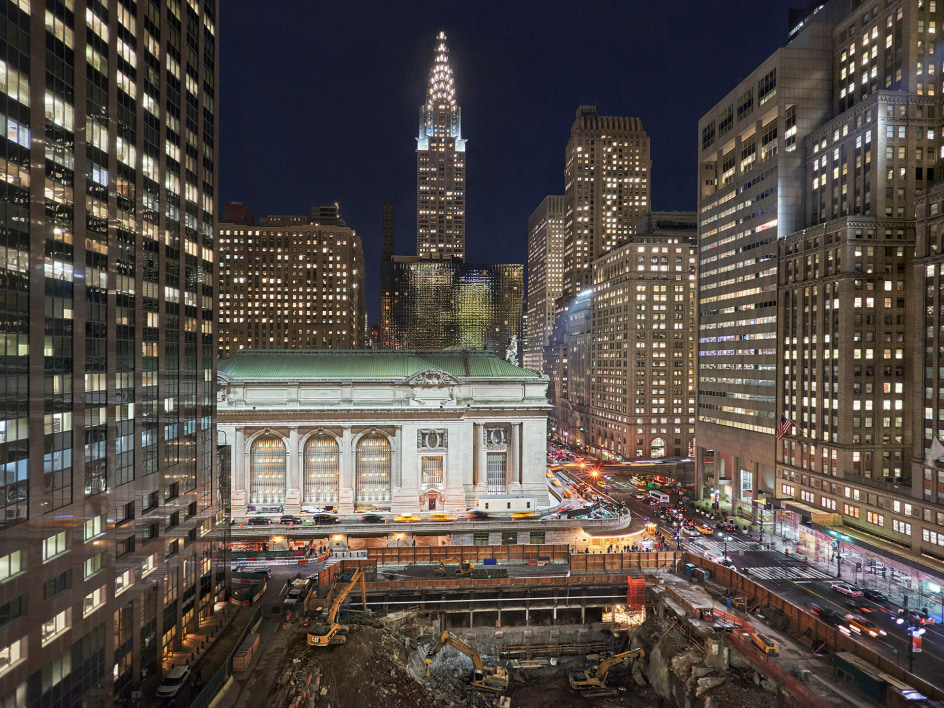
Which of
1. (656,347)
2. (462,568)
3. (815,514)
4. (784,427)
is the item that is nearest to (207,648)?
(462,568)

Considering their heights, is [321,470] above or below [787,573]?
above

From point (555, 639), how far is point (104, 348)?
54.2 m

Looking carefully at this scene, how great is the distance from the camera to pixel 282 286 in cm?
19350

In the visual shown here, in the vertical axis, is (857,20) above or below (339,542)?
above

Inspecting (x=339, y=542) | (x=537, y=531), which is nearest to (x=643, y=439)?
(x=537, y=531)

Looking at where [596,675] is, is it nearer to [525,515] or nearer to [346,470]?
[525,515]

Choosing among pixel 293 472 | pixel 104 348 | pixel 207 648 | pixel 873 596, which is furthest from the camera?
pixel 293 472

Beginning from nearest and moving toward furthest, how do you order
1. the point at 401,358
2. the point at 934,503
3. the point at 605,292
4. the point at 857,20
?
1. the point at 934,503
2. the point at 857,20
3. the point at 401,358
4. the point at 605,292

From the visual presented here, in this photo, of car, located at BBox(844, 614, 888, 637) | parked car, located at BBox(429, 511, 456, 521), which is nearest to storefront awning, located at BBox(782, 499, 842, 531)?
car, located at BBox(844, 614, 888, 637)

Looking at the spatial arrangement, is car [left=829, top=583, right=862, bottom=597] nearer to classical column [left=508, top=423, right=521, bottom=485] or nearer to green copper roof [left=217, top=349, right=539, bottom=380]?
classical column [left=508, top=423, right=521, bottom=485]

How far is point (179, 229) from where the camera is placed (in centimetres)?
5431

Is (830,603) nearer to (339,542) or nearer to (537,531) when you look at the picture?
(537,531)

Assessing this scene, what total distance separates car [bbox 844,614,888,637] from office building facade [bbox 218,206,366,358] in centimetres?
16563

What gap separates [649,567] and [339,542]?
4170 centimetres
